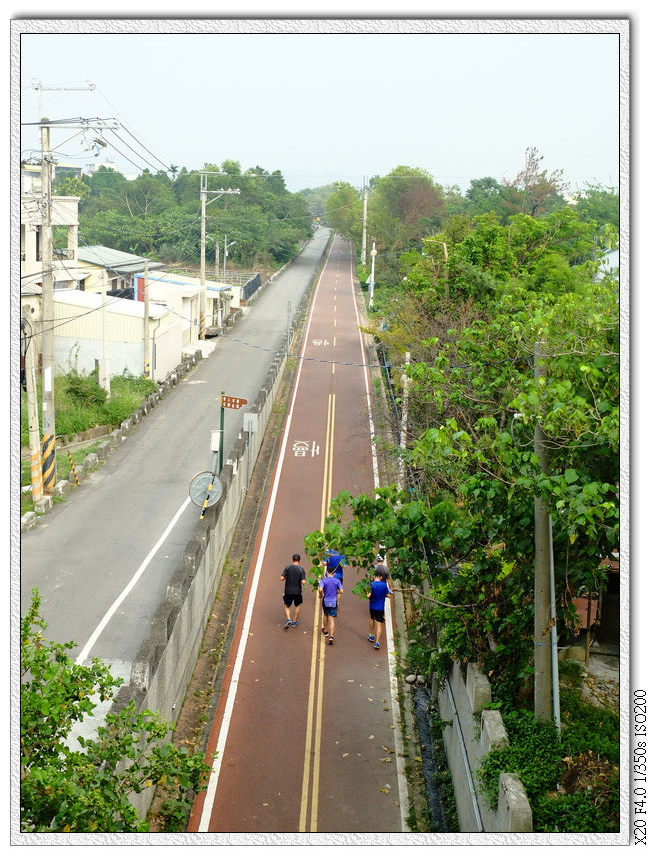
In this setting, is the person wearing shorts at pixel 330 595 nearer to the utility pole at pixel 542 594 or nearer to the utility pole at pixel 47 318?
the utility pole at pixel 542 594

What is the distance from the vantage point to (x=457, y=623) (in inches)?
512

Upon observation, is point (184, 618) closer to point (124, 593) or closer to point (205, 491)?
point (124, 593)

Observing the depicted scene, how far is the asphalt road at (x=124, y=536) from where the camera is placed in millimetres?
16328

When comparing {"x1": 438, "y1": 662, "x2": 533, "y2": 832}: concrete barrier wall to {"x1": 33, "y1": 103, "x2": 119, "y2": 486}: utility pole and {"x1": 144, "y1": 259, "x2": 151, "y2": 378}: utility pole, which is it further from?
{"x1": 144, "y1": 259, "x2": 151, "y2": 378}: utility pole

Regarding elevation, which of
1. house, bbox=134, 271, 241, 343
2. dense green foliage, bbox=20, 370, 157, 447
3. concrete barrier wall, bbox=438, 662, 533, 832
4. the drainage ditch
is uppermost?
house, bbox=134, 271, 241, 343

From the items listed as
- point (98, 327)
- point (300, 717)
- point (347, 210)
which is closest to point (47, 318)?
point (300, 717)

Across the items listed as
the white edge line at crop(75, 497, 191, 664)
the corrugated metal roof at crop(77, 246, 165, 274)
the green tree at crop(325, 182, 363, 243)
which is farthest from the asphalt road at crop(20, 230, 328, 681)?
the green tree at crop(325, 182, 363, 243)

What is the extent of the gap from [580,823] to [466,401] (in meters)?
6.51

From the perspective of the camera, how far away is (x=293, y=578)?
1756 centimetres

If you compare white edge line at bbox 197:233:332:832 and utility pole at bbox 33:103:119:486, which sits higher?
utility pole at bbox 33:103:119:486

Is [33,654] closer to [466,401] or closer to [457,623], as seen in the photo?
[457,623]

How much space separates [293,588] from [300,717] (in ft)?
10.9

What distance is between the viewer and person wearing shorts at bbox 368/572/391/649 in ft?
56.1

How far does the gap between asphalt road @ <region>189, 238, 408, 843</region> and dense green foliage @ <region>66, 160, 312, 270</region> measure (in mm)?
59261
